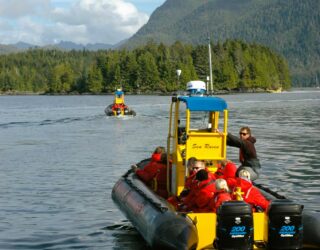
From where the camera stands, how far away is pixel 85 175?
90.1 ft

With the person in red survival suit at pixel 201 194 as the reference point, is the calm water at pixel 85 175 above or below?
below

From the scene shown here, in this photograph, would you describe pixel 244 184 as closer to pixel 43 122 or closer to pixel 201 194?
pixel 201 194

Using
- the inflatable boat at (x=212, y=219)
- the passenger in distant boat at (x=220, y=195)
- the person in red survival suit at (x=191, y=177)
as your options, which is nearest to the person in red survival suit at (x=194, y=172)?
the person in red survival suit at (x=191, y=177)

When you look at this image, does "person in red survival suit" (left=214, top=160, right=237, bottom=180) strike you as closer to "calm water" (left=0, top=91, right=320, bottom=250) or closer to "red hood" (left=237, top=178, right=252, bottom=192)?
"red hood" (left=237, top=178, right=252, bottom=192)

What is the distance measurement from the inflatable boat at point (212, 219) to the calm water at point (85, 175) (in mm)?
1928

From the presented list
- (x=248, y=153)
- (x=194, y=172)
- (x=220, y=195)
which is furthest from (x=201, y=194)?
(x=248, y=153)

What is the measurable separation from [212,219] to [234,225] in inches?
37.4

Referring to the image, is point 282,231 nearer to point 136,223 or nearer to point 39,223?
point 136,223

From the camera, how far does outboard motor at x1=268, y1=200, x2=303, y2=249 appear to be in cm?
1256

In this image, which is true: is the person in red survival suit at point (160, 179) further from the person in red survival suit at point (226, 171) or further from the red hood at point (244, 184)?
the red hood at point (244, 184)

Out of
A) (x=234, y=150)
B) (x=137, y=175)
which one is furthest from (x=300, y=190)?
(x=234, y=150)

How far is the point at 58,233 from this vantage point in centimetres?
1736

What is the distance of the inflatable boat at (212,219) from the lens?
40.2 ft

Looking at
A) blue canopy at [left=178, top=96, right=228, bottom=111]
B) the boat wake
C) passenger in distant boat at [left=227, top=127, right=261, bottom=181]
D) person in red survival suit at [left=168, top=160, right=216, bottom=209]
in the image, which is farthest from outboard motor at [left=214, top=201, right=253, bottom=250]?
the boat wake
